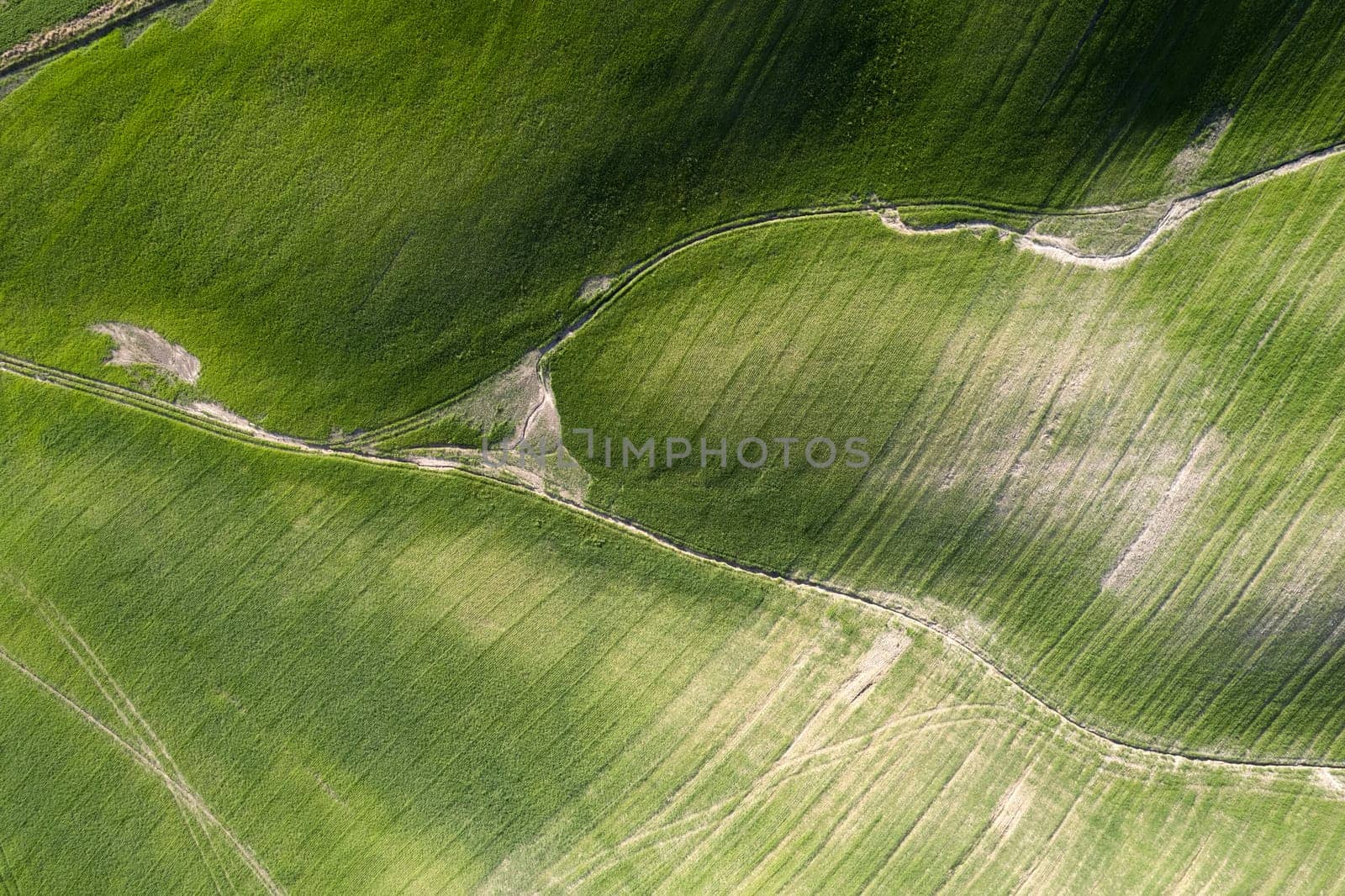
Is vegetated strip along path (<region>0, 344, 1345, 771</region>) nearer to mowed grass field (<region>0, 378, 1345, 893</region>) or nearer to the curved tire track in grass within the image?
mowed grass field (<region>0, 378, 1345, 893</region>)

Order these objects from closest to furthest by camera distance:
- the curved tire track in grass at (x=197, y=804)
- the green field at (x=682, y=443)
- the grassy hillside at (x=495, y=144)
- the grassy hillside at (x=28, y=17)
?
the grassy hillside at (x=495, y=144) < the green field at (x=682, y=443) < the grassy hillside at (x=28, y=17) < the curved tire track in grass at (x=197, y=804)

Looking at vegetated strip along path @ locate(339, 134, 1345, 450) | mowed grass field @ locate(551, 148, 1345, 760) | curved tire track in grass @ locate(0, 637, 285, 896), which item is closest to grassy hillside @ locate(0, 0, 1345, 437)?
vegetated strip along path @ locate(339, 134, 1345, 450)

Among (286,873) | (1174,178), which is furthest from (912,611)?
(286,873)

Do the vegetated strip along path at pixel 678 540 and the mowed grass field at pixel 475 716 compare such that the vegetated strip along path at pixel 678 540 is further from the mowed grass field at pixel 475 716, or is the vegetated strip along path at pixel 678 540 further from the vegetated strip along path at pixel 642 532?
the mowed grass field at pixel 475 716

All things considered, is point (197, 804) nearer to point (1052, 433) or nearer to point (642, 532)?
point (642, 532)

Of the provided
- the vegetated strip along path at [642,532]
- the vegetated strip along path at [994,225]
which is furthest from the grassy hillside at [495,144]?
the vegetated strip along path at [642,532]

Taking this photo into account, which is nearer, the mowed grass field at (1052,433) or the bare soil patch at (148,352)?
the mowed grass field at (1052,433)

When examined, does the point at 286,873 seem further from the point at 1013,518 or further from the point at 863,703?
the point at 1013,518
